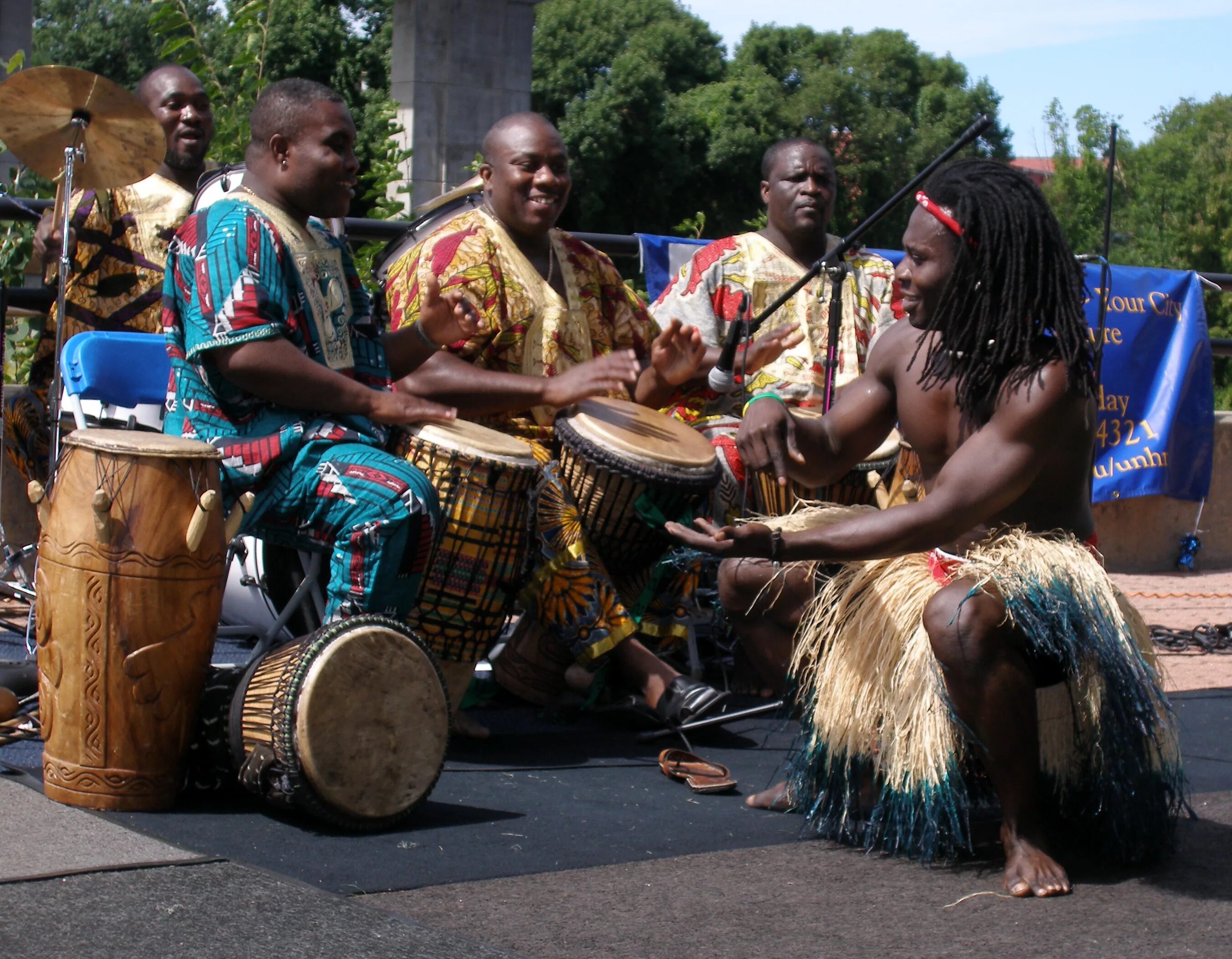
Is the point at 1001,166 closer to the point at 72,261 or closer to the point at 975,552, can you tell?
the point at 975,552

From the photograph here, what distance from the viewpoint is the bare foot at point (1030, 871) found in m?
3.08

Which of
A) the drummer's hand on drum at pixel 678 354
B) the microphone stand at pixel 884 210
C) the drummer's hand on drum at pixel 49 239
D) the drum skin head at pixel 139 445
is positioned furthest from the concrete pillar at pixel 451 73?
the drum skin head at pixel 139 445

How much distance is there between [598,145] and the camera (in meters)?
32.4

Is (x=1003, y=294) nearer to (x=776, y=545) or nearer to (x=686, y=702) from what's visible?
(x=776, y=545)

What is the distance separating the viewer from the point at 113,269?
5.36 m

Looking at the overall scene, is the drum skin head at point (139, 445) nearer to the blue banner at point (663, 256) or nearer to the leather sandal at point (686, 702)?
the leather sandal at point (686, 702)

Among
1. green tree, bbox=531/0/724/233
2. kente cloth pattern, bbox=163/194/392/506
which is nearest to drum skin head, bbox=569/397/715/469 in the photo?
kente cloth pattern, bbox=163/194/392/506

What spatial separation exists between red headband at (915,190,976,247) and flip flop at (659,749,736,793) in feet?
4.87

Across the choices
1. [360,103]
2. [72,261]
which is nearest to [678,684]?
[72,261]

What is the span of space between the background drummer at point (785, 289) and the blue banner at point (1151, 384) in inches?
100

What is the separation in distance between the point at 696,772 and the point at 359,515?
112 centimetres

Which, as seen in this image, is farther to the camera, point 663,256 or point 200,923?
point 663,256

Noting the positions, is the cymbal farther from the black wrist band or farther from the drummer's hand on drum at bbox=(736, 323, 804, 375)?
the black wrist band

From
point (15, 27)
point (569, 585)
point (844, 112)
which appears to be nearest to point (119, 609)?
point (569, 585)
